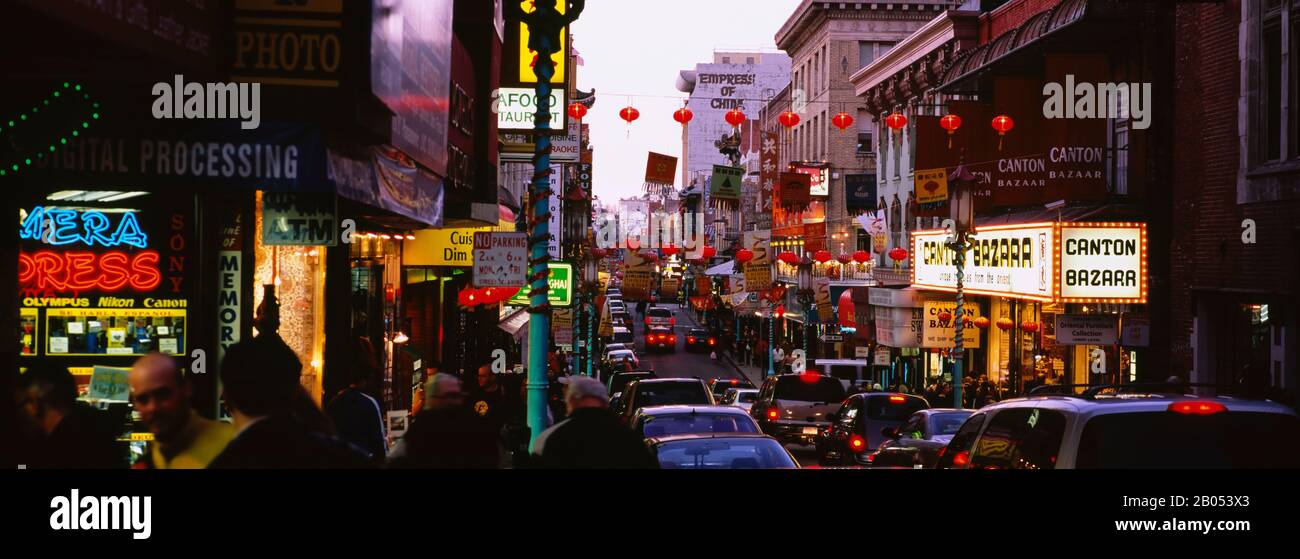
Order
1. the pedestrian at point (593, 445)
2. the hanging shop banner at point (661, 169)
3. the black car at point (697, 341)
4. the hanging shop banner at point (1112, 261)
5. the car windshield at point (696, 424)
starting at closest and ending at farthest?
the pedestrian at point (593, 445) → the car windshield at point (696, 424) → the hanging shop banner at point (1112, 261) → the hanging shop banner at point (661, 169) → the black car at point (697, 341)

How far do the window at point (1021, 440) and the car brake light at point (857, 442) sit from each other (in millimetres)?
11460

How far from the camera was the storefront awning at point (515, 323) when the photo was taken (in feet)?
102

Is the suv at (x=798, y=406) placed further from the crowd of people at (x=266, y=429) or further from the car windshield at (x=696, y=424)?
the crowd of people at (x=266, y=429)

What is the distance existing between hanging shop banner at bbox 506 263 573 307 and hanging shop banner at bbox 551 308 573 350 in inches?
60.8

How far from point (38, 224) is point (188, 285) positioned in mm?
1454

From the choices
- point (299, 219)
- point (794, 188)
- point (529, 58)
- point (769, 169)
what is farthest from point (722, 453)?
point (769, 169)

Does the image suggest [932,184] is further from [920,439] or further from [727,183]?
[727,183]

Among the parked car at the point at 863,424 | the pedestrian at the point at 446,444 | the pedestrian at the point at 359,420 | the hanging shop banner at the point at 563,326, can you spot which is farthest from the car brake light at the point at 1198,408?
the hanging shop banner at the point at 563,326

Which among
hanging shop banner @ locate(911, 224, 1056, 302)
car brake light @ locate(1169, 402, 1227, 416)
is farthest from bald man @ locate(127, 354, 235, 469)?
hanging shop banner @ locate(911, 224, 1056, 302)

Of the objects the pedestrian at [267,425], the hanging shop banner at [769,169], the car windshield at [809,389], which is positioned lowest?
the car windshield at [809,389]

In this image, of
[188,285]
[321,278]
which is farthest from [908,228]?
[188,285]

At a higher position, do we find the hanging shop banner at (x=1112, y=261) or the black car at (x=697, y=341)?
the hanging shop banner at (x=1112, y=261)

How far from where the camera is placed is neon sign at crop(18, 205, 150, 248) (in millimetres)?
12547

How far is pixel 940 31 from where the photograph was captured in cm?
4450
